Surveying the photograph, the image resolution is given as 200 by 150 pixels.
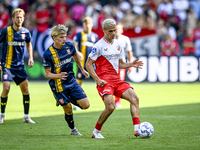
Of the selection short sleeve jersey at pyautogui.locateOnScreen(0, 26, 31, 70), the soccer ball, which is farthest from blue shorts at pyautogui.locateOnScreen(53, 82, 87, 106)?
short sleeve jersey at pyautogui.locateOnScreen(0, 26, 31, 70)

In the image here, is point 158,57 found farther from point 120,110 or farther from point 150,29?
point 120,110

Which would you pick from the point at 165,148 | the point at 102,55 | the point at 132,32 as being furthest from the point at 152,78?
the point at 165,148

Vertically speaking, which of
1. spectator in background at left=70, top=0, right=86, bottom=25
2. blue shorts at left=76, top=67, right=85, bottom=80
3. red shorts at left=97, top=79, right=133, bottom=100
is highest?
spectator in background at left=70, top=0, right=86, bottom=25

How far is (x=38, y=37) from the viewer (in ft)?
59.7

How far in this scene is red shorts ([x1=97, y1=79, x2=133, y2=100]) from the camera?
226 inches

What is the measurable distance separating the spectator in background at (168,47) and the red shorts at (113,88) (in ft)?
39.4

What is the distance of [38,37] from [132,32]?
4.59 meters

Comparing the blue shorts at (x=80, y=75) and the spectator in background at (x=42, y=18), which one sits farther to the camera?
the spectator in background at (x=42, y=18)

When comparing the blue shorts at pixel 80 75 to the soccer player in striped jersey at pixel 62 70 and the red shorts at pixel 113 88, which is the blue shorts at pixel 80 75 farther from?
the red shorts at pixel 113 88

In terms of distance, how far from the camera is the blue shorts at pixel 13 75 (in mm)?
7609

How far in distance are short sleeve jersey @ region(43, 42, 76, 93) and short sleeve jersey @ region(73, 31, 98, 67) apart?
407cm

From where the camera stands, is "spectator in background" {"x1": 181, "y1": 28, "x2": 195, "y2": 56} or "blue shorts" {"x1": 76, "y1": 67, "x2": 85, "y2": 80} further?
"spectator in background" {"x1": 181, "y1": 28, "x2": 195, "y2": 56}

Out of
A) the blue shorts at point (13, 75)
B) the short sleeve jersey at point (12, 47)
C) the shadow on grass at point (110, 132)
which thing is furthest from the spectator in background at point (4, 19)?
the blue shorts at point (13, 75)

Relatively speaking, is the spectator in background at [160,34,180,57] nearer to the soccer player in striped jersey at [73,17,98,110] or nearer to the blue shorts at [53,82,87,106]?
the soccer player in striped jersey at [73,17,98,110]
